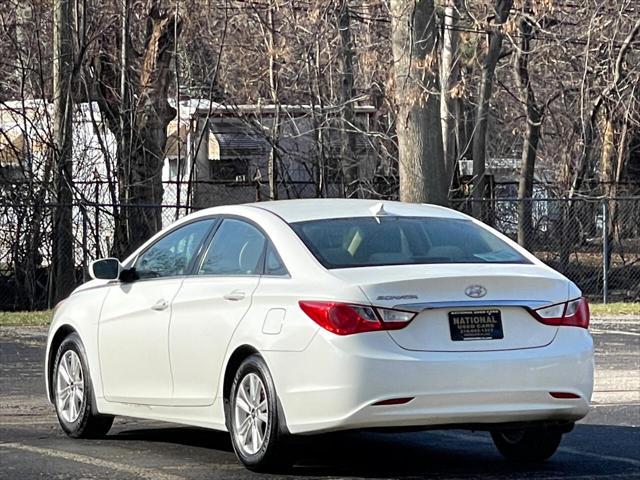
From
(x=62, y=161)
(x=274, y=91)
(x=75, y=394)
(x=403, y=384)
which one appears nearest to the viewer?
(x=403, y=384)

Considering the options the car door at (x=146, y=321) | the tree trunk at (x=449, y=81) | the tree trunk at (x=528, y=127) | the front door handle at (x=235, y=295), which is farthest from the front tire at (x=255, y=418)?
the tree trunk at (x=528, y=127)

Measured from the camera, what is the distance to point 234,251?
862 centimetres

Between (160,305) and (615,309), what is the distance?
1545 cm

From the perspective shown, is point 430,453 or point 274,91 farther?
point 274,91

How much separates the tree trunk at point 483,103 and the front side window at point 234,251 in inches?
667

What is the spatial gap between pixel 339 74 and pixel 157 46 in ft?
12.7

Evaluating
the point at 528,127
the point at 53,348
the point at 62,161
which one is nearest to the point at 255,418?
the point at 53,348

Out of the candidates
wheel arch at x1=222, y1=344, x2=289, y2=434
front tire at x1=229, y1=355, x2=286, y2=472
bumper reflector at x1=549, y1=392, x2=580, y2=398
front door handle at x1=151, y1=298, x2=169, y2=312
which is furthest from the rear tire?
front door handle at x1=151, y1=298, x2=169, y2=312

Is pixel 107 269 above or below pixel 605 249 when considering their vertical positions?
above

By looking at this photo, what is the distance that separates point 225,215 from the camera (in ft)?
29.3

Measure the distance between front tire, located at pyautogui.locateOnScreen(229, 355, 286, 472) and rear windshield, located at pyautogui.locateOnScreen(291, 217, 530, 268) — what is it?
0.76m

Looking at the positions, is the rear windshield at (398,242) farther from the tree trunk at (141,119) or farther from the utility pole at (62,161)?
the tree trunk at (141,119)

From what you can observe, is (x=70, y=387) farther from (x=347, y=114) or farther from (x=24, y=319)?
(x=347, y=114)

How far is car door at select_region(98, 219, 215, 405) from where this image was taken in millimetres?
8805
